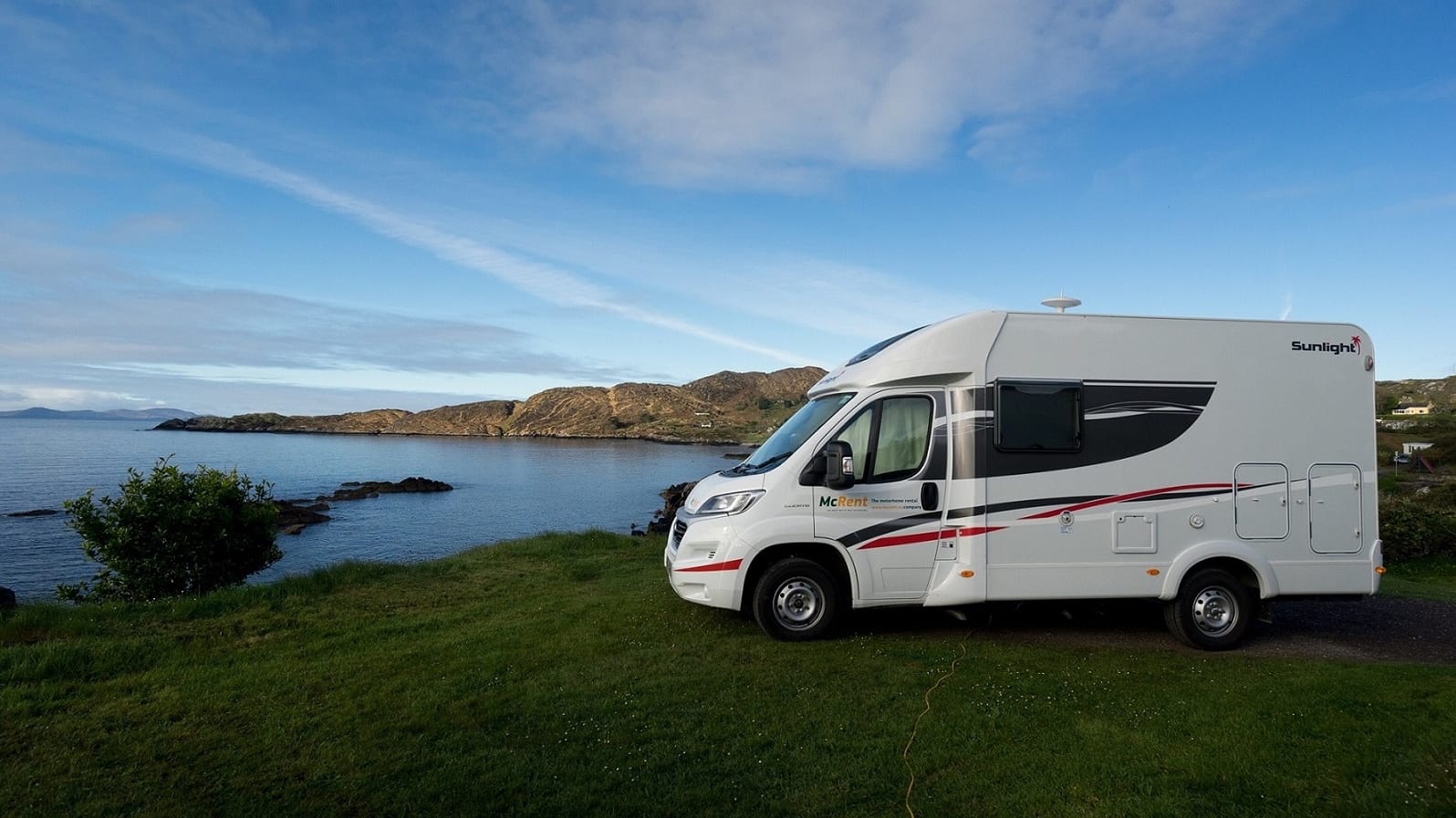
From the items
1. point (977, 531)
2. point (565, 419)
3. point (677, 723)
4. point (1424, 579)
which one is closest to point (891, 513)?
point (977, 531)

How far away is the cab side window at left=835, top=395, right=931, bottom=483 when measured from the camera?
838cm

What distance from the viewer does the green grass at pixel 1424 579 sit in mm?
12133

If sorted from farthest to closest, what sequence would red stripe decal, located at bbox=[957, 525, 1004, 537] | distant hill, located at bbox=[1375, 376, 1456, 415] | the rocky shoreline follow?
1. distant hill, located at bbox=[1375, 376, 1456, 415]
2. the rocky shoreline
3. red stripe decal, located at bbox=[957, 525, 1004, 537]

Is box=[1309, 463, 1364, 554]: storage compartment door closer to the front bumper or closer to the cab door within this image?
the cab door

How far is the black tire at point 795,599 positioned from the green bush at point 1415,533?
1592 centimetres

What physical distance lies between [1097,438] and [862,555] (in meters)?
2.85

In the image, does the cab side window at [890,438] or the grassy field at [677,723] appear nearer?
the grassy field at [677,723]

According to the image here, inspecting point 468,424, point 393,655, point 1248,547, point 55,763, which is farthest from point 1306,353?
point 468,424

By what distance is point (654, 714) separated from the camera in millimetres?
6137

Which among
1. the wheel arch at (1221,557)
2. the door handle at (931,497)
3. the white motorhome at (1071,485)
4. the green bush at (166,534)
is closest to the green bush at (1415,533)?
the white motorhome at (1071,485)

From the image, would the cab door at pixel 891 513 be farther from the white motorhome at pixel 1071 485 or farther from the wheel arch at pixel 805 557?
the wheel arch at pixel 805 557

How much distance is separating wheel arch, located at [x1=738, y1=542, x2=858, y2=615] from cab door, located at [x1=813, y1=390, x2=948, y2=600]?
0.21m

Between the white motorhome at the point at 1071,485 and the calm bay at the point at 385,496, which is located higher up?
the white motorhome at the point at 1071,485

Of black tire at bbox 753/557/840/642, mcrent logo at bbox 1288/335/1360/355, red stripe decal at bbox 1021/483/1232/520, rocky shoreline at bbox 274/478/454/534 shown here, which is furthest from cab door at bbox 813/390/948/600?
rocky shoreline at bbox 274/478/454/534
